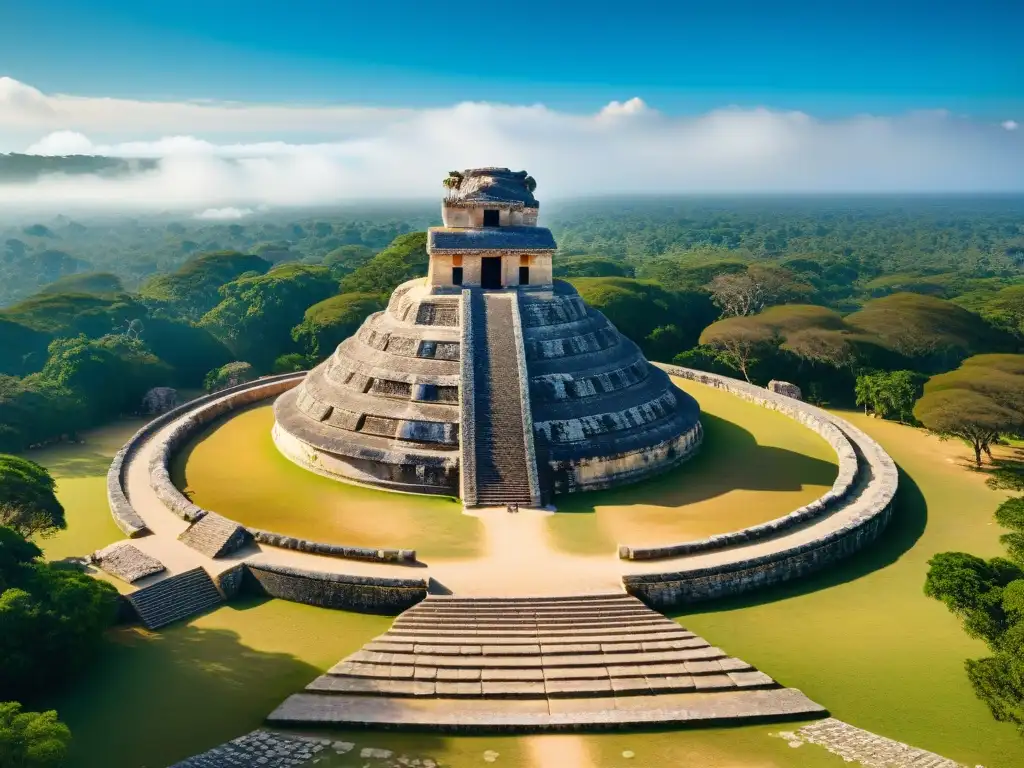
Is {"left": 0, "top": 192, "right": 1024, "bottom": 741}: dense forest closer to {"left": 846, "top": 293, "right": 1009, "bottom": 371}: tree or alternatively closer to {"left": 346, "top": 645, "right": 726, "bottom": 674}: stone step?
{"left": 846, "top": 293, "right": 1009, "bottom": 371}: tree

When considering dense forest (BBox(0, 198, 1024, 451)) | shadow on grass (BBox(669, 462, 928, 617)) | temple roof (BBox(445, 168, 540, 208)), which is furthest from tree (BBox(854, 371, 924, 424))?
temple roof (BBox(445, 168, 540, 208))

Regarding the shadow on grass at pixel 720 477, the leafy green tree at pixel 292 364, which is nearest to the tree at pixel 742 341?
the shadow on grass at pixel 720 477

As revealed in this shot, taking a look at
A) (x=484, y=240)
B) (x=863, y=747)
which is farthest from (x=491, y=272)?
(x=863, y=747)

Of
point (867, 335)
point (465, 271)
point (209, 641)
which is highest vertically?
point (465, 271)

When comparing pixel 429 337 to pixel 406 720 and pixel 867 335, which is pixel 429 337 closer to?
pixel 406 720

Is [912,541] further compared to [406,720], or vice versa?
[912,541]

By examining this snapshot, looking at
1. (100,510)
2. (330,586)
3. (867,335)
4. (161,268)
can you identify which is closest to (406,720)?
(330,586)
